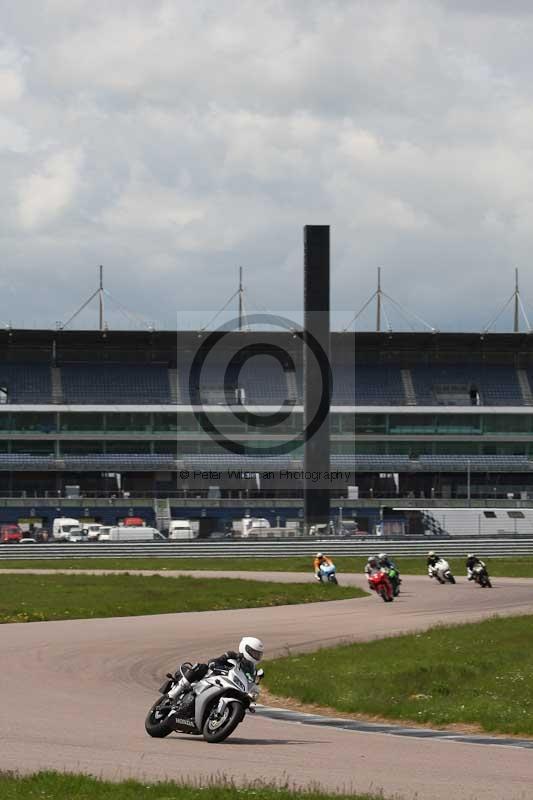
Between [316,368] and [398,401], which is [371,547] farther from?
[398,401]

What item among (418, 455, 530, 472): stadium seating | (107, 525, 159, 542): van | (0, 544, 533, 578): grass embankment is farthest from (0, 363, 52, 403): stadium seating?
(0, 544, 533, 578): grass embankment

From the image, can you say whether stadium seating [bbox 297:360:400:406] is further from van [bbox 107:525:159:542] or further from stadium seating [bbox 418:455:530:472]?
van [bbox 107:525:159:542]

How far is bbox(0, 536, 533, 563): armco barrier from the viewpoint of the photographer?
65.9m

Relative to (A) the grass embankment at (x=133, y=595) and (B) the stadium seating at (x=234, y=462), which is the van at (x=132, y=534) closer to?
(B) the stadium seating at (x=234, y=462)

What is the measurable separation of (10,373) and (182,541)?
34987mm

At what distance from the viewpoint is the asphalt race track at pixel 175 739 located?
12922mm

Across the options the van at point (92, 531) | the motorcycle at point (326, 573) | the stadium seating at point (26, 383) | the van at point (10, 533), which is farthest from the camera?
the stadium seating at point (26, 383)

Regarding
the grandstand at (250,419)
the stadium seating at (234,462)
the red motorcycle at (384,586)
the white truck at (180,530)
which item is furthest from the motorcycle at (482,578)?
the stadium seating at (234,462)

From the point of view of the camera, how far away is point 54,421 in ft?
322

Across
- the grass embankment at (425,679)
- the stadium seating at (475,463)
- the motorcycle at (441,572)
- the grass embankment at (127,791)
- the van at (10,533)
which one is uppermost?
the stadium seating at (475,463)

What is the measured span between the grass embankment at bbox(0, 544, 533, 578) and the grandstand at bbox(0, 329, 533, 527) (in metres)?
29.5

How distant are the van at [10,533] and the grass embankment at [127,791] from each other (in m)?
66.8

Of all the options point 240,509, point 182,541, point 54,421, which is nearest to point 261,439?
point 240,509

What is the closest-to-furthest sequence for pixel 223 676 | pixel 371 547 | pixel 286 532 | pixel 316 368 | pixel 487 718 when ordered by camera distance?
pixel 223 676 → pixel 487 718 → pixel 371 547 → pixel 286 532 → pixel 316 368
